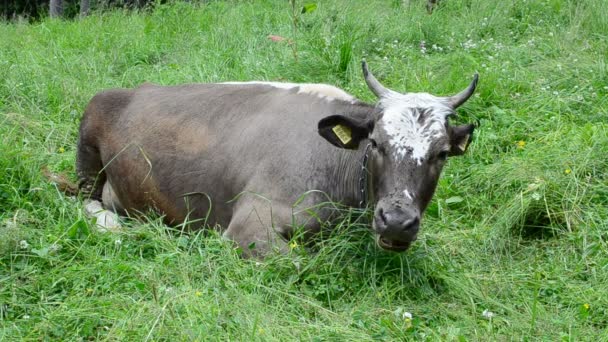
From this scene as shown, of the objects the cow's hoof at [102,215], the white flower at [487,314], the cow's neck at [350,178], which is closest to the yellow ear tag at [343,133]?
the cow's neck at [350,178]

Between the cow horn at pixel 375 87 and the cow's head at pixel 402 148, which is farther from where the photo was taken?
the cow horn at pixel 375 87

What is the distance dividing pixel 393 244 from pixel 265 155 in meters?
1.36

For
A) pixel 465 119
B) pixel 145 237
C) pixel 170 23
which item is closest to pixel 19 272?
pixel 145 237

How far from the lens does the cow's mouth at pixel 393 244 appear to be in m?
4.86

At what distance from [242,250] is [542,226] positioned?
2117mm

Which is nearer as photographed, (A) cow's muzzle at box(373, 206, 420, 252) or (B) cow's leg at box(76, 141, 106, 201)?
(A) cow's muzzle at box(373, 206, 420, 252)

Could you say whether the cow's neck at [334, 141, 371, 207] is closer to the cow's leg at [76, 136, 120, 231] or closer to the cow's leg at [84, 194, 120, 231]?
the cow's leg at [84, 194, 120, 231]

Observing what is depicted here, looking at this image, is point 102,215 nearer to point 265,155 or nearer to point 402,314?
point 265,155

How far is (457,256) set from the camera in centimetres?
562

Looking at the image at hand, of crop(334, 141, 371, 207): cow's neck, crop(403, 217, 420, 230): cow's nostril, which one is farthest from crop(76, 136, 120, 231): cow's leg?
crop(403, 217, 420, 230): cow's nostril

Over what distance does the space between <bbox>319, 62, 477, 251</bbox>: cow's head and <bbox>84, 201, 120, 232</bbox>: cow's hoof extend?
1.52m

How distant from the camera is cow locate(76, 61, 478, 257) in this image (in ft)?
16.7

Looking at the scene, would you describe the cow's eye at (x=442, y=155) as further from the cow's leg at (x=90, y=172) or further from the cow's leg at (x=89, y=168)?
the cow's leg at (x=89, y=168)

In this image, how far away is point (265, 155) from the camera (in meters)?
5.89
